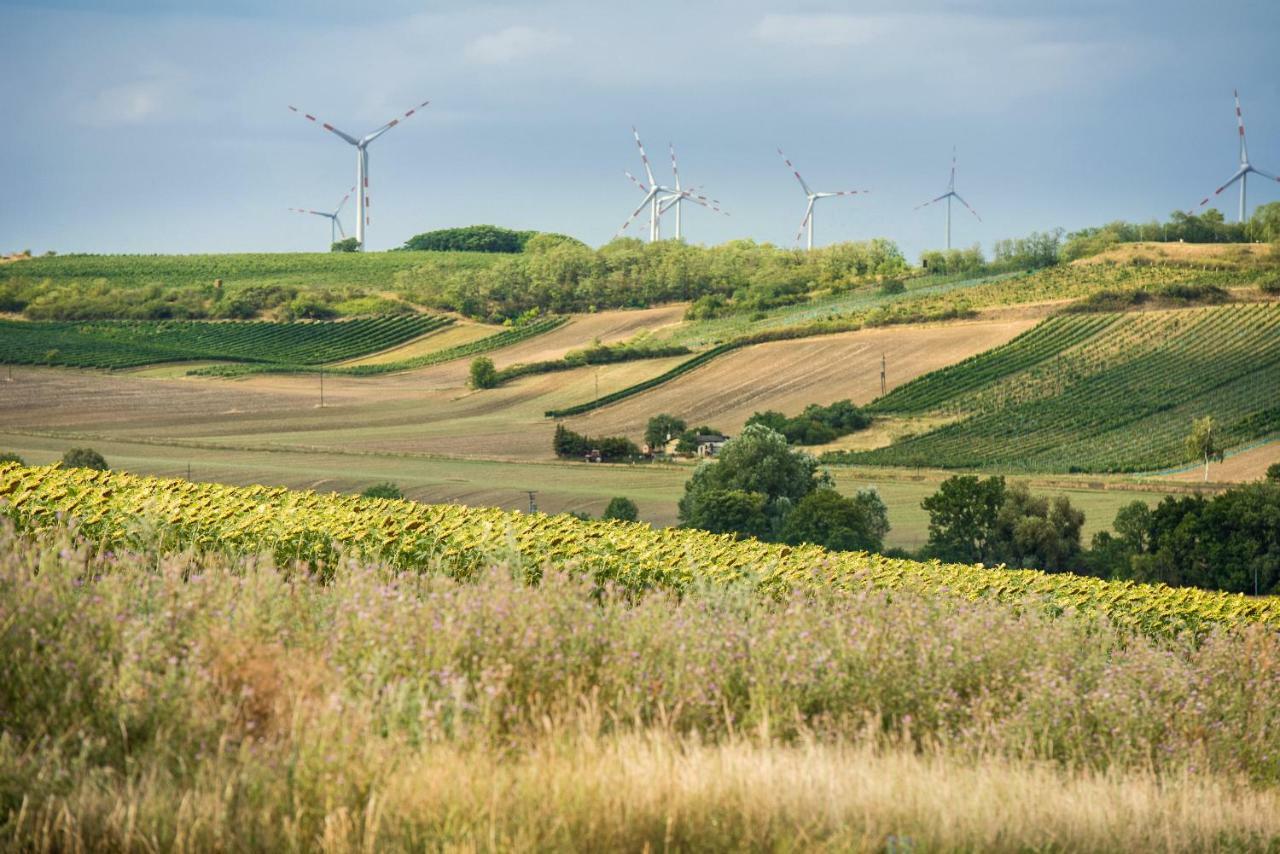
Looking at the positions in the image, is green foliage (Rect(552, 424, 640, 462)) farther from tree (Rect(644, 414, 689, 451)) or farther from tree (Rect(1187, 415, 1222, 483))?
tree (Rect(1187, 415, 1222, 483))

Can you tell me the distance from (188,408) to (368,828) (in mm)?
95711

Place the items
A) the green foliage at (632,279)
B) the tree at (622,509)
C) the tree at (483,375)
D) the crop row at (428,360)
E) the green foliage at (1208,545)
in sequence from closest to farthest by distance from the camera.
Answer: the green foliage at (1208,545), the tree at (622,509), the crop row at (428,360), the tree at (483,375), the green foliage at (632,279)

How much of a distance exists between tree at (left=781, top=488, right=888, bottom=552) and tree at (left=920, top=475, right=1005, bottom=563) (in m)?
2.60

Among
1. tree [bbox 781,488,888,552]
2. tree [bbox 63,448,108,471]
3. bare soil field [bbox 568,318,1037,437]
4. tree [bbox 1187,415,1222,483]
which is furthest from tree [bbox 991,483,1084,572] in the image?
tree [bbox 63,448,108,471]

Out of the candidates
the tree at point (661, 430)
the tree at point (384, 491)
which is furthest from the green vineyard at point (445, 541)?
the tree at point (661, 430)

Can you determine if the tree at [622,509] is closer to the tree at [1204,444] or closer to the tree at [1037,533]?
the tree at [1037,533]

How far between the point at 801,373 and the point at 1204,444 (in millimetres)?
35424

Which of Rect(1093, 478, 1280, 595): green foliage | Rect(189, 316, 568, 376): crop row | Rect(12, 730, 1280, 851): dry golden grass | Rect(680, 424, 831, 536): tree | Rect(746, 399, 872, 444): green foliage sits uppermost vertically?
Rect(189, 316, 568, 376): crop row

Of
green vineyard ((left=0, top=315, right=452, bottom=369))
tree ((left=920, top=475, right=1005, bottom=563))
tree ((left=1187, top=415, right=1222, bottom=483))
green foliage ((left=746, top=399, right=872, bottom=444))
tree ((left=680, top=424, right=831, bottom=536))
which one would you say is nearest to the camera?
tree ((left=920, top=475, right=1005, bottom=563))

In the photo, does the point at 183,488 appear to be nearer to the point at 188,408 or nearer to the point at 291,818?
the point at 291,818

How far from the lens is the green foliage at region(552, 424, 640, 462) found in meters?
89.2

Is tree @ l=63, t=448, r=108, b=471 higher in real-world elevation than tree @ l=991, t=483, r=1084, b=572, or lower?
higher

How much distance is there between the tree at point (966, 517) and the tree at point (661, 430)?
2923 centimetres

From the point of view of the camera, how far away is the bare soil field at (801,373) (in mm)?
102125
